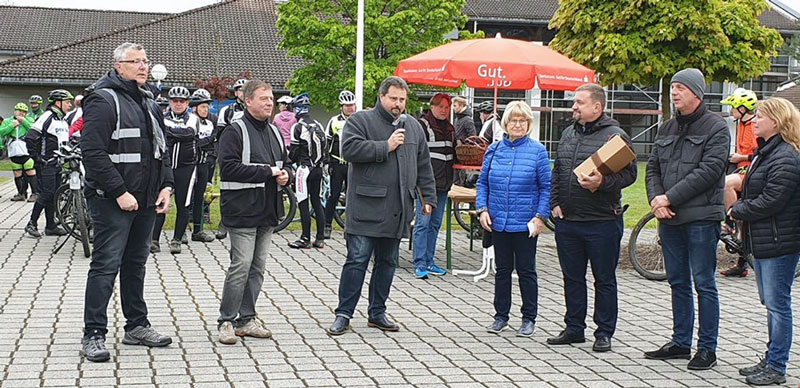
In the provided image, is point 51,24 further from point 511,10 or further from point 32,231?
point 32,231

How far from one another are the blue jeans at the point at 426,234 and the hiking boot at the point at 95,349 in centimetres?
423

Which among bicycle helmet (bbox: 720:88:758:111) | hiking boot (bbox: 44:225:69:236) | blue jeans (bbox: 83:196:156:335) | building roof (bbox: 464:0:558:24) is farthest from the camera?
building roof (bbox: 464:0:558:24)

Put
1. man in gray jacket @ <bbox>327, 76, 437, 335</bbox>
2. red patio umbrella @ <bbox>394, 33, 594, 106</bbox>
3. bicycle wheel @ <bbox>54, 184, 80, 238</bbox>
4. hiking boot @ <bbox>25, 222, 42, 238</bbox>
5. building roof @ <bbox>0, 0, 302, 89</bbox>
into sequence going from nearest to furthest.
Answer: man in gray jacket @ <bbox>327, 76, 437, 335</bbox>, red patio umbrella @ <bbox>394, 33, 594, 106</bbox>, bicycle wheel @ <bbox>54, 184, 80, 238</bbox>, hiking boot @ <bbox>25, 222, 42, 238</bbox>, building roof @ <bbox>0, 0, 302, 89</bbox>

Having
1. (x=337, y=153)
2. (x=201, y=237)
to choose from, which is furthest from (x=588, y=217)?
(x=201, y=237)

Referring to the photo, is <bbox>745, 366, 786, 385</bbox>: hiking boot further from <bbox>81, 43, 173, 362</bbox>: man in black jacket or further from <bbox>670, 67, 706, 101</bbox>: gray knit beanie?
<bbox>81, 43, 173, 362</bbox>: man in black jacket

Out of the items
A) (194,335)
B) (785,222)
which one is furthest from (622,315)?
(194,335)

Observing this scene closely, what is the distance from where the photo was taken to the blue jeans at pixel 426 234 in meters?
10.0

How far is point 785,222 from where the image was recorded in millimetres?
5938

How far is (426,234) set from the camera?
394 inches

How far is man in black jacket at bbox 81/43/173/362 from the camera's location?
616 centimetres

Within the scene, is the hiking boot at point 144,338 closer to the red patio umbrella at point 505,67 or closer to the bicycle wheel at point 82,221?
the bicycle wheel at point 82,221

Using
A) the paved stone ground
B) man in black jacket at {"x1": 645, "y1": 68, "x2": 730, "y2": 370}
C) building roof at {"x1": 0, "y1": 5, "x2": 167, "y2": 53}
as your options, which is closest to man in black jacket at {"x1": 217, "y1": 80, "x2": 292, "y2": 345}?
the paved stone ground

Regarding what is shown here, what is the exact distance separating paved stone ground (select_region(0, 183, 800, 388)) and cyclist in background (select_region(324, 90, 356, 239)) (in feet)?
6.78

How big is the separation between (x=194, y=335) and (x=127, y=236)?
1.04 metres
